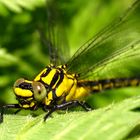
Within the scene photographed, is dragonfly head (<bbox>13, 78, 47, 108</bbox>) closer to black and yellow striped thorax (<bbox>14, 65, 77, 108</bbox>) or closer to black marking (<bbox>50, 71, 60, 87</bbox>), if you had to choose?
black and yellow striped thorax (<bbox>14, 65, 77, 108</bbox>)

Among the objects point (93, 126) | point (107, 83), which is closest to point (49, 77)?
point (107, 83)

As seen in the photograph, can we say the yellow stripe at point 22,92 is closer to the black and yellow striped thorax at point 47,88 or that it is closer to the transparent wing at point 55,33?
the black and yellow striped thorax at point 47,88

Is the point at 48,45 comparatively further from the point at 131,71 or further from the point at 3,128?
the point at 3,128

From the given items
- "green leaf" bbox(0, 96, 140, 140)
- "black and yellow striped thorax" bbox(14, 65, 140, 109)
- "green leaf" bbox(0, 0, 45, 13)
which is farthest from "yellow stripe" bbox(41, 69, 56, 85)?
"green leaf" bbox(0, 96, 140, 140)

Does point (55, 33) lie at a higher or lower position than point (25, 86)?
higher

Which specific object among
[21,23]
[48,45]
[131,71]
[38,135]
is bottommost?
[38,135]

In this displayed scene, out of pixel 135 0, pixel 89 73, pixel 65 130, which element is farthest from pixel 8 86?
pixel 65 130

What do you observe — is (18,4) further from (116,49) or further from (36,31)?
(116,49)

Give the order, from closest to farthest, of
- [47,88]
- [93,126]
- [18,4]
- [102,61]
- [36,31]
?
[93,126] < [47,88] < [18,4] < [102,61] < [36,31]
